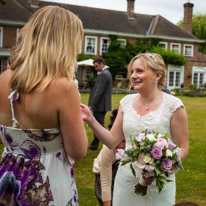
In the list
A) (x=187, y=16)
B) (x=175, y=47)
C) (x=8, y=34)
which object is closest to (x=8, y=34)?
(x=8, y=34)

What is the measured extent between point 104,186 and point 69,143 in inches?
80.4

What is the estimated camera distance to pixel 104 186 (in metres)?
3.88

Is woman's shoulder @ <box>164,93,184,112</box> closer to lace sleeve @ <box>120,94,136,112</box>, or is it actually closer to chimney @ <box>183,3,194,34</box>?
lace sleeve @ <box>120,94,136,112</box>

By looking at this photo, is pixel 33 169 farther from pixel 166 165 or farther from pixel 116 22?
pixel 116 22

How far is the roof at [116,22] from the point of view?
35500 millimetres

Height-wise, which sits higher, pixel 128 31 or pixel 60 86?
pixel 128 31

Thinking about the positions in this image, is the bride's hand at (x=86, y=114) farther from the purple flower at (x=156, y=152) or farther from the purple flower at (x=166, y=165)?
the purple flower at (x=166, y=165)

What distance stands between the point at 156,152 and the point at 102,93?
6.12 m

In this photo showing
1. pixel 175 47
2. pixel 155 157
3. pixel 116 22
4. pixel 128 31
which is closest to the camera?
pixel 155 157

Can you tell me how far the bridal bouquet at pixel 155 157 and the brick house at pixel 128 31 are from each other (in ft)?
108

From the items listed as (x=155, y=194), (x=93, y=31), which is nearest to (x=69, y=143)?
(x=155, y=194)

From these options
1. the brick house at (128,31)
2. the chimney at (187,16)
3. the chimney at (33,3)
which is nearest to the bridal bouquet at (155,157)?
the brick house at (128,31)

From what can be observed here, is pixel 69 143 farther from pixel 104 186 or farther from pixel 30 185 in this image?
pixel 104 186

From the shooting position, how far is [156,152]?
2.61 meters
